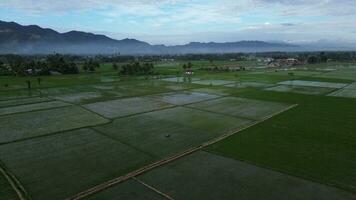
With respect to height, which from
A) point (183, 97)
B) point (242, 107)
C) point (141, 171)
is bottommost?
point (141, 171)

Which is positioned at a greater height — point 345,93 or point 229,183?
point 345,93

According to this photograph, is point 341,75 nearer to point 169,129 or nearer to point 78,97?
point 78,97

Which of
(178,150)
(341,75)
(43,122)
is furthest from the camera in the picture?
(341,75)

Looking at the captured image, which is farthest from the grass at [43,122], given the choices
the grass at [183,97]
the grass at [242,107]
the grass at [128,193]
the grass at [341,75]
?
the grass at [341,75]

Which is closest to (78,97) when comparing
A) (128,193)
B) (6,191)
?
(6,191)

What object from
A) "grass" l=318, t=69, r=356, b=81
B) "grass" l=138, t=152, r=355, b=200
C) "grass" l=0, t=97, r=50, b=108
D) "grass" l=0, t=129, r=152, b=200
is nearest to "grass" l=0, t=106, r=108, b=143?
"grass" l=0, t=129, r=152, b=200

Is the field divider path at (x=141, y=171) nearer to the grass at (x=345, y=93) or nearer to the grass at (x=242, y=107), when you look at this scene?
the grass at (x=242, y=107)

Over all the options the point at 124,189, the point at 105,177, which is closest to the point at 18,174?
the point at 105,177

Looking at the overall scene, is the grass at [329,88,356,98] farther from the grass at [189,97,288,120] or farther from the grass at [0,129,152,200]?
the grass at [0,129,152,200]
